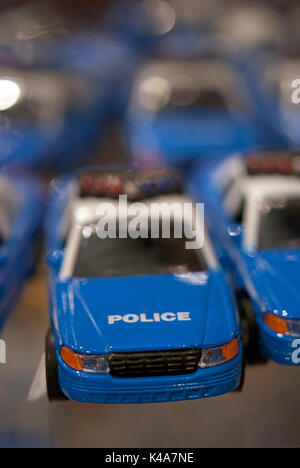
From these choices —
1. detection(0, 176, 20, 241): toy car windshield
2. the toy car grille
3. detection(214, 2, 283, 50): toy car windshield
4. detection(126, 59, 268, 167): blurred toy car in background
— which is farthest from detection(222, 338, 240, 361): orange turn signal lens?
detection(214, 2, 283, 50): toy car windshield

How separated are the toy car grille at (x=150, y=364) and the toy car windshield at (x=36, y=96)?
19.7ft

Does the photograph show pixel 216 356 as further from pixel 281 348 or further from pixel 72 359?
pixel 72 359

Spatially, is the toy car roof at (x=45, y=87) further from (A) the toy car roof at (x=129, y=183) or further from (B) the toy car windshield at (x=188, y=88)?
(A) the toy car roof at (x=129, y=183)

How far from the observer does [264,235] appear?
224 inches

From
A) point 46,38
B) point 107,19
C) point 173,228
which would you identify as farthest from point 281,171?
point 107,19

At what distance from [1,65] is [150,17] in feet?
31.5

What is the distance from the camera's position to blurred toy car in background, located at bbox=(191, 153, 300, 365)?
4782mm

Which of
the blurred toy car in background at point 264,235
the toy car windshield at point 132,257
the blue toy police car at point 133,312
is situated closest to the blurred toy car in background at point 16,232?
the blue toy police car at point 133,312

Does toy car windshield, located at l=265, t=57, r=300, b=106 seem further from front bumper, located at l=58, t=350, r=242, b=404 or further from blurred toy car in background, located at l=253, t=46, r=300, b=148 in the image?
front bumper, located at l=58, t=350, r=242, b=404

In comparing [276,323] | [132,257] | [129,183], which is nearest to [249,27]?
[129,183]

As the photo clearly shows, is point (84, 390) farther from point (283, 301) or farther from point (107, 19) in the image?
point (107, 19)

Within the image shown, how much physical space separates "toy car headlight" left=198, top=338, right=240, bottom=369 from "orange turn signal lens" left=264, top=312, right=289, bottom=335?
47cm

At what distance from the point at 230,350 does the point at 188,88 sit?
6650 millimetres

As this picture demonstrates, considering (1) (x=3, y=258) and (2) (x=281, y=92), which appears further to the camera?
(2) (x=281, y=92)
